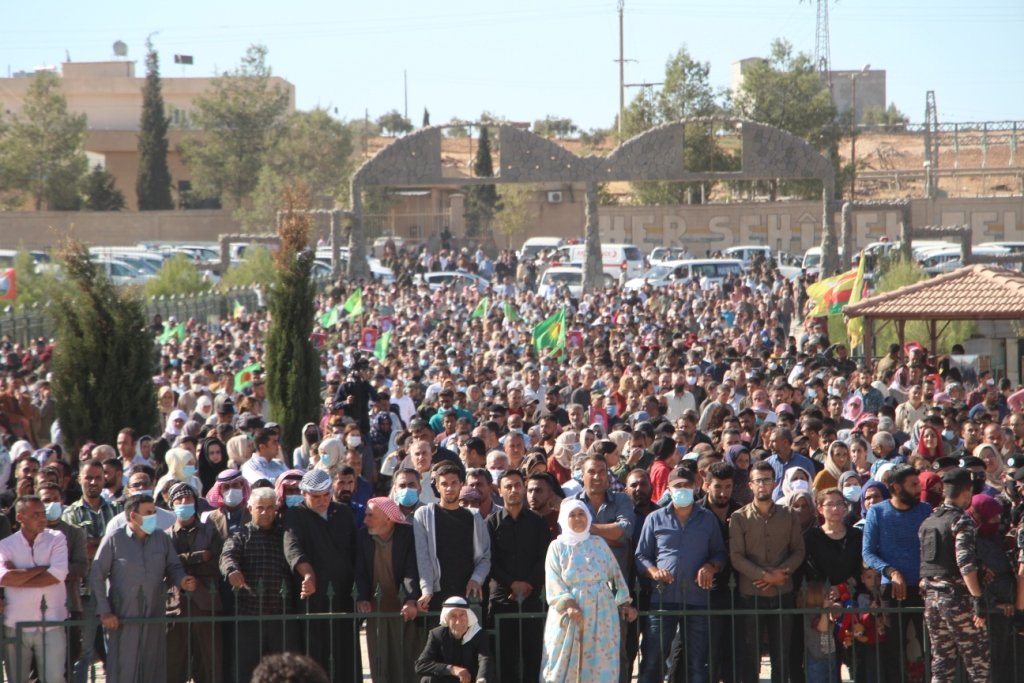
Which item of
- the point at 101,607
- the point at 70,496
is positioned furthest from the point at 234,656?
the point at 70,496

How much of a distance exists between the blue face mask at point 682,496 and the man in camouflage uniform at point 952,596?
1.27 meters

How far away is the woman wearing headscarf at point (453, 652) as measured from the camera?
24.3 feet

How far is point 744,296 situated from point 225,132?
36.3m

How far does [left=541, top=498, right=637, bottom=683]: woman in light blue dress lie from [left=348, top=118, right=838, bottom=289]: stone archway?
3197 cm

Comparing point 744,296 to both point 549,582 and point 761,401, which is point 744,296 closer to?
point 761,401

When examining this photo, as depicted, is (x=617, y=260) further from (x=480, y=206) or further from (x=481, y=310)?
(x=480, y=206)

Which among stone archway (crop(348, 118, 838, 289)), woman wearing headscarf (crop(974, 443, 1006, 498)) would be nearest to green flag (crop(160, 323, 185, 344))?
stone archway (crop(348, 118, 838, 289))

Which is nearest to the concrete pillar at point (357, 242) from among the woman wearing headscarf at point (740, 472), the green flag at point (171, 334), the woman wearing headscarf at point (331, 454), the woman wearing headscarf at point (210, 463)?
the green flag at point (171, 334)

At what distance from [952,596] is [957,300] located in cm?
1328

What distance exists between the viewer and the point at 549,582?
7.65 m

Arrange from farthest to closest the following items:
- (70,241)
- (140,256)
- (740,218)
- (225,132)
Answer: (225,132), (740,218), (140,256), (70,241)

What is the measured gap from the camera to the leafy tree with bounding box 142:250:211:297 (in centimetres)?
3600

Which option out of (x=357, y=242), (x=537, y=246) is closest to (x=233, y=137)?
(x=537, y=246)

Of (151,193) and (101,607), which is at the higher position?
(151,193)
